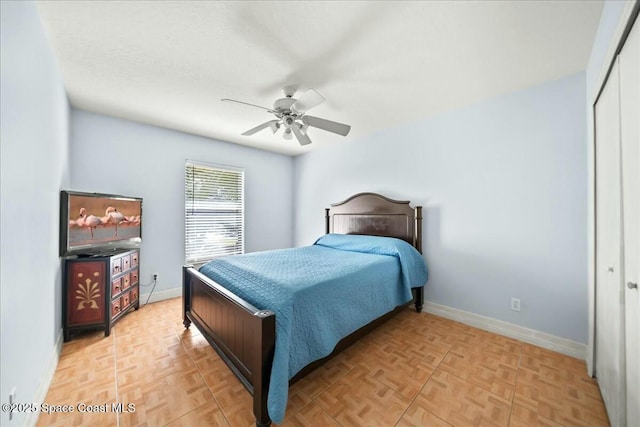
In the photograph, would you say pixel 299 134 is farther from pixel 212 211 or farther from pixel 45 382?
pixel 45 382

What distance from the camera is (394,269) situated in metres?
2.57

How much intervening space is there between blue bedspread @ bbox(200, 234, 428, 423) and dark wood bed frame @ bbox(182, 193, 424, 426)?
0.08 metres

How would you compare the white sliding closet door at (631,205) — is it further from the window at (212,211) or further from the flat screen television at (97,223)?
the window at (212,211)

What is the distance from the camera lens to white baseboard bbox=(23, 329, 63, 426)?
4.61 ft

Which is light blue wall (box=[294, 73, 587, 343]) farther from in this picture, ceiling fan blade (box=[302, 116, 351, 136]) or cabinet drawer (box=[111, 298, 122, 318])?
cabinet drawer (box=[111, 298, 122, 318])

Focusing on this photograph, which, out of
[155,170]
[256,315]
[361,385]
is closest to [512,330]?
[361,385]

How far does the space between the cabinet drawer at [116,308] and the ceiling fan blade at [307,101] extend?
2737mm

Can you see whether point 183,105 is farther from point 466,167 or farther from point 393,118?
point 466,167

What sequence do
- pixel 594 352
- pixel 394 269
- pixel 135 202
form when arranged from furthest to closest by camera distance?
pixel 135 202, pixel 394 269, pixel 594 352

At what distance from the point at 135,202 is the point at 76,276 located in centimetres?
106

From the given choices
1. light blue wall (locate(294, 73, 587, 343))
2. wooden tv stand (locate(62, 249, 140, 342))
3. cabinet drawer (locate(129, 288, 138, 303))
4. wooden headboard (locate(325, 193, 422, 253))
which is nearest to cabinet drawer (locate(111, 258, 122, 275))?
wooden tv stand (locate(62, 249, 140, 342))

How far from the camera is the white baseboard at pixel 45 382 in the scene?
4.61ft

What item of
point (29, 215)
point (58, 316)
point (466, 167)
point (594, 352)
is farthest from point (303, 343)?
point (466, 167)

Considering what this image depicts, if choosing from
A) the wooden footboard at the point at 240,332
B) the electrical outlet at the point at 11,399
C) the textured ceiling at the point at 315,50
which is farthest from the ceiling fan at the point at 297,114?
the electrical outlet at the point at 11,399
